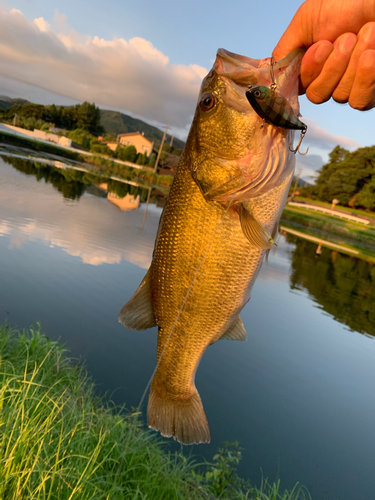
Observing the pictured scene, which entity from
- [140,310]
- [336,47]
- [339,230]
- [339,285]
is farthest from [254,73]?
[339,230]

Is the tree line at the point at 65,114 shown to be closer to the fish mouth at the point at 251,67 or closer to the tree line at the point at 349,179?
the tree line at the point at 349,179

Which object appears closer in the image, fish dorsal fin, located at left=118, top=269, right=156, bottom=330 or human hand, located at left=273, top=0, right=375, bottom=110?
human hand, located at left=273, top=0, right=375, bottom=110

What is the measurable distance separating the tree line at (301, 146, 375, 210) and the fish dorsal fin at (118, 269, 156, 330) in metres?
62.3

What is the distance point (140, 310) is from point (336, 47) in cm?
183

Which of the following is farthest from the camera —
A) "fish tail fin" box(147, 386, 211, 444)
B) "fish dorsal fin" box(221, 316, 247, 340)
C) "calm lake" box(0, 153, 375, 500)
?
"calm lake" box(0, 153, 375, 500)

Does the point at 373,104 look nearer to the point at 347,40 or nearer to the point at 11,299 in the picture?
the point at 347,40

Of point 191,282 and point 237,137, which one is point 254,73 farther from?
point 191,282

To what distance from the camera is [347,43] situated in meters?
1.79

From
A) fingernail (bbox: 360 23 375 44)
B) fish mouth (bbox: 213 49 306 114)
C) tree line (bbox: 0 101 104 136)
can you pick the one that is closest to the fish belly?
fish mouth (bbox: 213 49 306 114)

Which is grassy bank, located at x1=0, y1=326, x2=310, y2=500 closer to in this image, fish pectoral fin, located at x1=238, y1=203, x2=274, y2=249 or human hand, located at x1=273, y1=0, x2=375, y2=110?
fish pectoral fin, located at x1=238, y1=203, x2=274, y2=249

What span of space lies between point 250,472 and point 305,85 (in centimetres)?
411

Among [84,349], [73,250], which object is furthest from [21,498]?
[73,250]

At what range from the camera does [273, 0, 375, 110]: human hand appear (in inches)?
68.4

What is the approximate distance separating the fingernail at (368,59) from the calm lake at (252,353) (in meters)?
4.14
